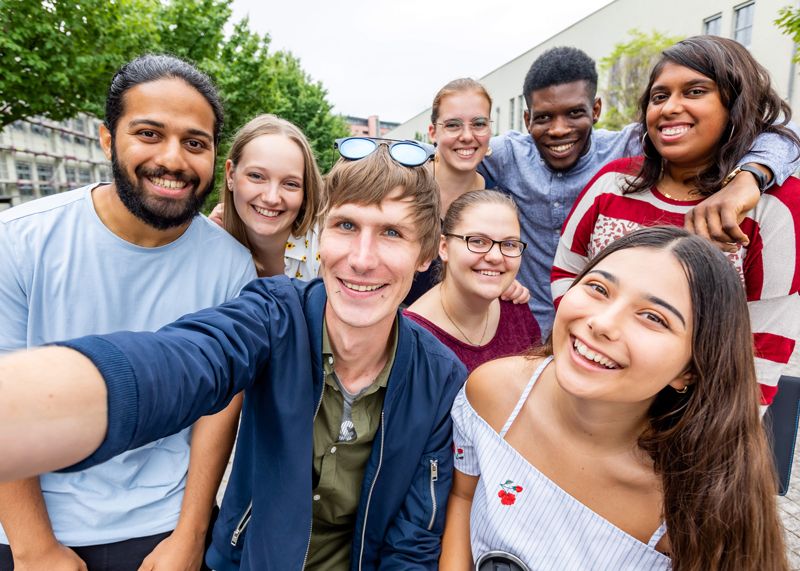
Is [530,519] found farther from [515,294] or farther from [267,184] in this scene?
[267,184]

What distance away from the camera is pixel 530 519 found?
1854 mm

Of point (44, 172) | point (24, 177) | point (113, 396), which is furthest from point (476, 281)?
point (44, 172)

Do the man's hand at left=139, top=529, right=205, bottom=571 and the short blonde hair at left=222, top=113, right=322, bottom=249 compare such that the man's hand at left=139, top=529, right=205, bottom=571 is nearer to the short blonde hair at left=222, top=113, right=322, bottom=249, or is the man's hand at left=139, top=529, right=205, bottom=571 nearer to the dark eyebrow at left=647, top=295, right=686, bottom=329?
the short blonde hair at left=222, top=113, right=322, bottom=249

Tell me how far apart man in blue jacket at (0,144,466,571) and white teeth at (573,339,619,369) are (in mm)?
598

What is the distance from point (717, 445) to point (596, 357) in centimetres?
55

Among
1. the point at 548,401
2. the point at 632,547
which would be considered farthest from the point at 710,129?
the point at 632,547

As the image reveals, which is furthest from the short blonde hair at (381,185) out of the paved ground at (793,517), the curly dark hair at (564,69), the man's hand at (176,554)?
the paved ground at (793,517)

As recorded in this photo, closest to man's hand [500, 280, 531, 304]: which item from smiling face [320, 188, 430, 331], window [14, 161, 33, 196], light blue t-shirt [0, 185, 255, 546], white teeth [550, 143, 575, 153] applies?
white teeth [550, 143, 575, 153]

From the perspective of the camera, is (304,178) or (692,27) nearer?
(304,178)

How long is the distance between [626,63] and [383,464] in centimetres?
2328

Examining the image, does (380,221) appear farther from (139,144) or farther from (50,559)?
(50,559)

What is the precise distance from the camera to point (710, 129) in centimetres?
216

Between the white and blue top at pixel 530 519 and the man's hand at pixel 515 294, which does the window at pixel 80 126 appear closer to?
the man's hand at pixel 515 294

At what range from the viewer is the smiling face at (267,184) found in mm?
2955
